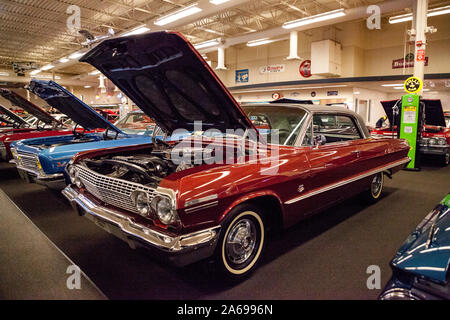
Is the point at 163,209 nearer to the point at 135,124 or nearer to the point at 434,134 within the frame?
the point at 135,124

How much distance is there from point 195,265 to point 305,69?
16.5 metres

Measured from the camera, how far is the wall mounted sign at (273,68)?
1855 centimetres

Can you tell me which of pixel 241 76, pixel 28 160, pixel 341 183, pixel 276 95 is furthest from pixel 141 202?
pixel 241 76

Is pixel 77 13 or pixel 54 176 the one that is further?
pixel 77 13

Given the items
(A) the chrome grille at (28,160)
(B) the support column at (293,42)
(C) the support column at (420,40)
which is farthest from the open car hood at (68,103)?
(B) the support column at (293,42)

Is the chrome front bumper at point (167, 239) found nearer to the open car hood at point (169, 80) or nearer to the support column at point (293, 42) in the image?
the open car hood at point (169, 80)

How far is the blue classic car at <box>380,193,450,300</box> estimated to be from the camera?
120 cm

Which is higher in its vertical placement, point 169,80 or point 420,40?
point 420,40

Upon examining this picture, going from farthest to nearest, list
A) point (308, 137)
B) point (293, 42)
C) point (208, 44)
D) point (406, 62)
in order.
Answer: point (406, 62), point (208, 44), point (293, 42), point (308, 137)

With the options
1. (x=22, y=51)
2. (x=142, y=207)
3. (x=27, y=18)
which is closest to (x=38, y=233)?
(x=142, y=207)

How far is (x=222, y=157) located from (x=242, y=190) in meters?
0.70

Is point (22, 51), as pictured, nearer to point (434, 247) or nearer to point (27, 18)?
point (27, 18)

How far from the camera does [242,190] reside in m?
2.08

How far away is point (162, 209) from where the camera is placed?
1.88 meters
